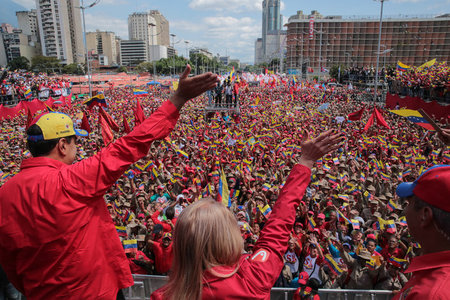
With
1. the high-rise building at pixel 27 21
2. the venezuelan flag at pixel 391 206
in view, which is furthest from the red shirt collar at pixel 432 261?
the high-rise building at pixel 27 21

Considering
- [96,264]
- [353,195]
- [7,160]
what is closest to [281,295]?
[96,264]

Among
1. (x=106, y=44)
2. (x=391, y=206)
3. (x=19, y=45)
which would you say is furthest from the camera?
(x=106, y=44)

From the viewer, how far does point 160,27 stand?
13675 centimetres

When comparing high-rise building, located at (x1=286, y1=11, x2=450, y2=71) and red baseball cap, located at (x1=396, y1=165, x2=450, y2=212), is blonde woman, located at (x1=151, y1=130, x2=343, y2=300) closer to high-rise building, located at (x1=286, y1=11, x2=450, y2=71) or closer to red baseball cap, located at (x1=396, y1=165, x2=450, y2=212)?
red baseball cap, located at (x1=396, y1=165, x2=450, y2=212)

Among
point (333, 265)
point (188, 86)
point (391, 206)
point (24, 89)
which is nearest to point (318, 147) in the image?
point (188, 86)

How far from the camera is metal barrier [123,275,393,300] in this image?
3.62 meters

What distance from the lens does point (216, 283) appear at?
47.7 inches

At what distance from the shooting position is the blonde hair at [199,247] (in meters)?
1.20

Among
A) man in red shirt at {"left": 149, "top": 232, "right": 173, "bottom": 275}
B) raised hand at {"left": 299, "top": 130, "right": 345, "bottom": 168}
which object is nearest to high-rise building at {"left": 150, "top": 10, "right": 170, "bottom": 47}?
man in red shirt at {"left": 149, "top": 232, "right": 173, "bottom": 275}

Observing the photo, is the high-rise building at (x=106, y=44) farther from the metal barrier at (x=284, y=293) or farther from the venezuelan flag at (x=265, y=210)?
the metal barrier at (x=284, y=293)

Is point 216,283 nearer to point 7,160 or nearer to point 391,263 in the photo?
point 391,263

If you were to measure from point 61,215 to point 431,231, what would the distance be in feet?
5.45

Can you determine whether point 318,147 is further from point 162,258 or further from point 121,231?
point 121,231

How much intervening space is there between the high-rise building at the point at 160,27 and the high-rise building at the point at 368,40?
58.1 m
